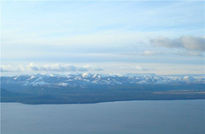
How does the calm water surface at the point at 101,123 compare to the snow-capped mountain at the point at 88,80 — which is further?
the snow-capped mountain at the point at 88,80

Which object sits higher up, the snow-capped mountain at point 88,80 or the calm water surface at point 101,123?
the snow-capped mountain at point 88,80

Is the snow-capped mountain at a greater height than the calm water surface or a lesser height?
greater

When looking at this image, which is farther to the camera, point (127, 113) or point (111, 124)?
point (127, 113)

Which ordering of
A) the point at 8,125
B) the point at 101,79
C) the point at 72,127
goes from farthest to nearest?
the point at 101,79
the point at 8,125
the point at 72,127

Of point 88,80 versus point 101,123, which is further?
point 88,80

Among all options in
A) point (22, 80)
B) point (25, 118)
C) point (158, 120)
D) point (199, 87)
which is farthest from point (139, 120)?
point (22, 80)

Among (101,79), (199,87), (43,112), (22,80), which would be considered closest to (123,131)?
(43,112)

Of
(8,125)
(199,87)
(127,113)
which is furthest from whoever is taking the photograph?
(199,87)

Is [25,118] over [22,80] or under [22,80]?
under

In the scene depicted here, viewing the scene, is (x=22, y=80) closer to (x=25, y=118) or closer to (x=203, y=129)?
(x=25, y=118)

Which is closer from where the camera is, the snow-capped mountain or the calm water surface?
the calm water surface
